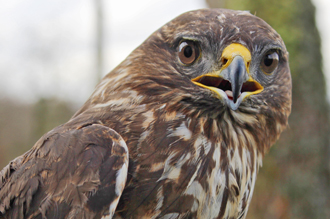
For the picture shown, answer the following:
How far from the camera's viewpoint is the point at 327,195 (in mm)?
4383

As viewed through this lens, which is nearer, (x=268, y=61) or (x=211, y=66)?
(x=211, y=66)

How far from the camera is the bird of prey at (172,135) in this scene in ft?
5.73

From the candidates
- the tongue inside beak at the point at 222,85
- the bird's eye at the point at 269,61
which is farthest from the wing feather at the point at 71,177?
the bird's eye at the point at 269,61

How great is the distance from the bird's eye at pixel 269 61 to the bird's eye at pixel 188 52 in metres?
0.45

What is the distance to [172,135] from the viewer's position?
6.35 feet

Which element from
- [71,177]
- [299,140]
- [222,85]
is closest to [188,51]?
[222,85]

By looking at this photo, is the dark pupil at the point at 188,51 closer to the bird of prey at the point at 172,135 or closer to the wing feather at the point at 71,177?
the bird of prey at the point at 172,135

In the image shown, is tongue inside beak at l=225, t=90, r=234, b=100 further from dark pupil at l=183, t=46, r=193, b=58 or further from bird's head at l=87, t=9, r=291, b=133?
dark pupil at l=183, t=46, r=193, b=58

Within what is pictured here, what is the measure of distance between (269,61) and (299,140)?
260 cm

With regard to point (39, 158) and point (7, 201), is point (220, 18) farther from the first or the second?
point (7, 201)

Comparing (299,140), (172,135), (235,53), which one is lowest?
(299,140)

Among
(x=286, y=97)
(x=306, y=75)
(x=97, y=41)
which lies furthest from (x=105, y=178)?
(x=97, y=41)

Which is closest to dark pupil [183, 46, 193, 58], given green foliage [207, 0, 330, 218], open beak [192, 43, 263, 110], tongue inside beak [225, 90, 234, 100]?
open beak [192, 43, 263, 110]

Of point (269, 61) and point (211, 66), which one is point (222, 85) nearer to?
point (211, 66)
